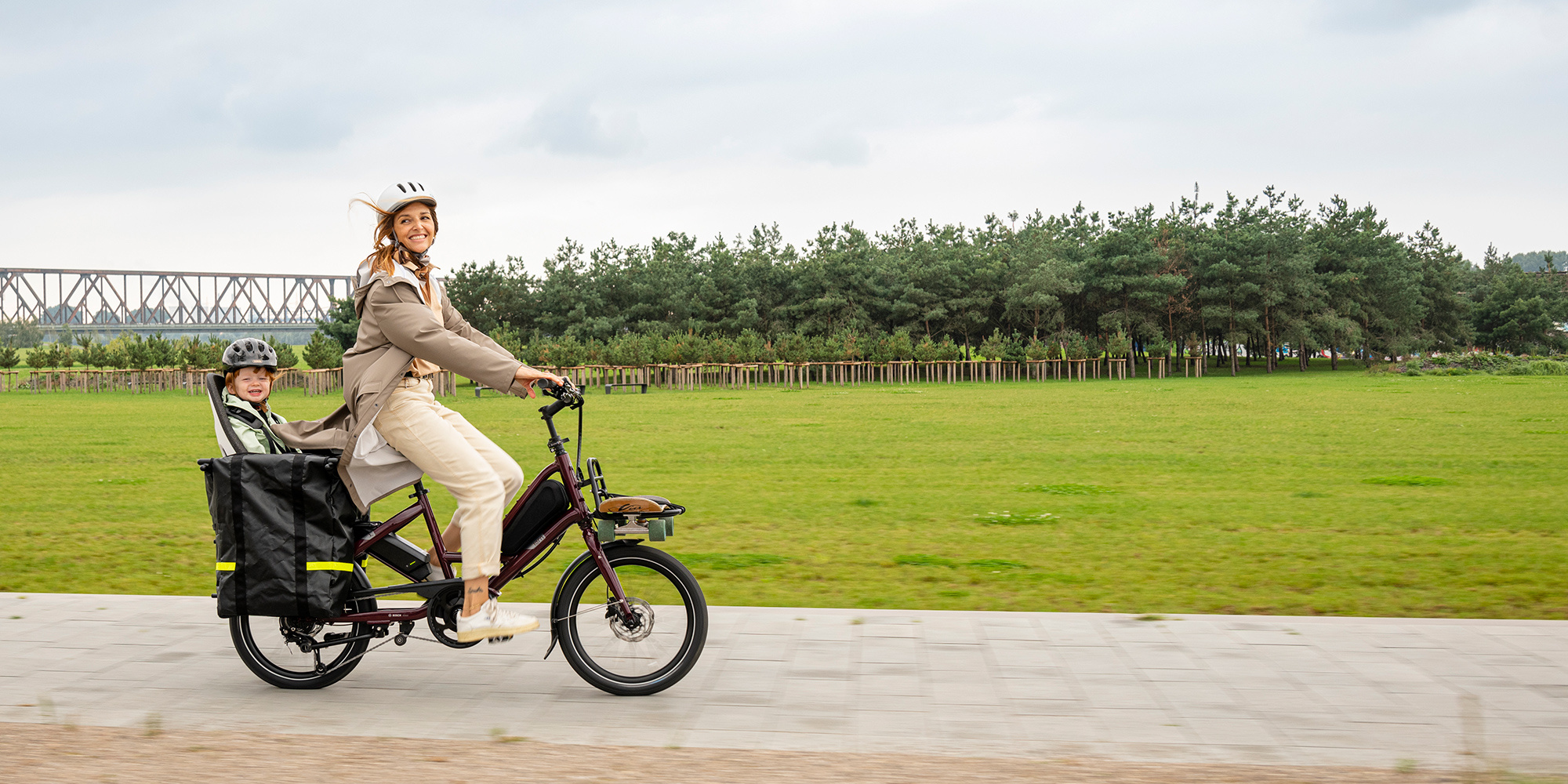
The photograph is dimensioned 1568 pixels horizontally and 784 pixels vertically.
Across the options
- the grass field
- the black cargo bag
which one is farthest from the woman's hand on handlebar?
the grass field

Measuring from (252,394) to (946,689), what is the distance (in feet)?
11.2

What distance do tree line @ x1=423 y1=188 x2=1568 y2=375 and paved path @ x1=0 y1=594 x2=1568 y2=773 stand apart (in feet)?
181

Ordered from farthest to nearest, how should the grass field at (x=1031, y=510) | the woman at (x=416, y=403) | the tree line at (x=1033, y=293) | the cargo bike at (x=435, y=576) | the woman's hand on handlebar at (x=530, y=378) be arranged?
the tree line at (x=1033, y=293) → the grass field at (x=1031, y=510) → the cargo bike at (x=435, y=576) → the woman at (x=416, y=403) → the woman's hand on handlebar at (x=530, y=378)

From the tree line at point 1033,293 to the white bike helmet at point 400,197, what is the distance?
2197 inches

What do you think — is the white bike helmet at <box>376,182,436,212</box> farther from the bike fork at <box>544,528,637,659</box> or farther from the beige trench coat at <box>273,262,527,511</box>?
the bike fork at <box>544,528,637,659</box>

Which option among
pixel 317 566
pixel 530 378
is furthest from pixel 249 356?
pixel 530 378

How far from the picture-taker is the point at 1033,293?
65.4 meters

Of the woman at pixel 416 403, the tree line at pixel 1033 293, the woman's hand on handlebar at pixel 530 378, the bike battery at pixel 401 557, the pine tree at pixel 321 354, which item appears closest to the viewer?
the woman's hand on handlebar at pixel 530 378

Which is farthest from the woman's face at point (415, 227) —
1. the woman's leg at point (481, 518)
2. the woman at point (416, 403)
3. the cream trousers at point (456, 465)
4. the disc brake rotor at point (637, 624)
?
the disc brake rotor at point (637, 624)

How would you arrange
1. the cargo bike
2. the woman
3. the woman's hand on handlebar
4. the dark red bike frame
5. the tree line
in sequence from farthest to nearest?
the tree line, the dark red bike frame, the cargo bike, the woman, the woman's hand on handlebar

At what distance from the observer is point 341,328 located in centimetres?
6562

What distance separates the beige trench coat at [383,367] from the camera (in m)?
4.58

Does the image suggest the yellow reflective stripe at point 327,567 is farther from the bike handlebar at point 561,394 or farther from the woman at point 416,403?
the bike handlebar at point 561,394

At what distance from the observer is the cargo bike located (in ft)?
15.5
